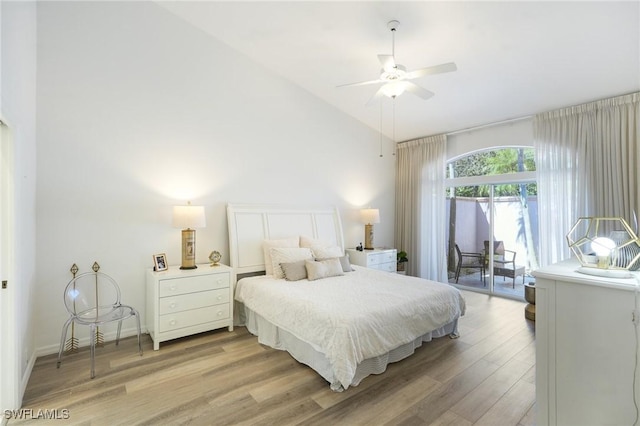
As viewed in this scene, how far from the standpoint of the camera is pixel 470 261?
530 cm

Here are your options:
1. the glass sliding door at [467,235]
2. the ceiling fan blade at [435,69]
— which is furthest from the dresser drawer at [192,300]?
the glass sliding door at [467,235]

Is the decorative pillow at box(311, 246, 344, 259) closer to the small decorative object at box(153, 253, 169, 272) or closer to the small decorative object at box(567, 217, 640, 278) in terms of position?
the small decorative object at box(153, 253, 169, 272)

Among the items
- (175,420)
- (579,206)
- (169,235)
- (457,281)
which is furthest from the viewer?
(457,281)

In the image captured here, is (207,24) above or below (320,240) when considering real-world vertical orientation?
above

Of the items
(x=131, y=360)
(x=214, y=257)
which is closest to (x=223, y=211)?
(x=214, y=257)

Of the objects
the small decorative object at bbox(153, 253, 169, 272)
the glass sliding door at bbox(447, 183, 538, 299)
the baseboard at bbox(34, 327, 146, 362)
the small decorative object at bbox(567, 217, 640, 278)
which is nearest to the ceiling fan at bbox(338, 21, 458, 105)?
the small decorative object at bbox(567, 217, 640, 278)

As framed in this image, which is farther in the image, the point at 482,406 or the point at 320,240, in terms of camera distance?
the point at 320,240

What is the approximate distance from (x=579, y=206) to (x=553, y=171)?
1.87 feet

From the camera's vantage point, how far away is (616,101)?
3529mm

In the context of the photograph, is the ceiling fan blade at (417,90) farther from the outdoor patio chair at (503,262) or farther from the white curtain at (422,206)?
the outdoor patio chair at (503,262)

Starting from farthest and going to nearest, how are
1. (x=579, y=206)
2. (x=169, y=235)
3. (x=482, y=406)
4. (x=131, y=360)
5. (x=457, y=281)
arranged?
(x=457, y=281)
(x=579, y=206)
(x=169, y=235)
(x=131, y=360)
(x=482, y=406)

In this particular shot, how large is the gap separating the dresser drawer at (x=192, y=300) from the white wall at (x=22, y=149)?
1010mm

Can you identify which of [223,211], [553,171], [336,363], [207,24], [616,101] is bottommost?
[336,363]

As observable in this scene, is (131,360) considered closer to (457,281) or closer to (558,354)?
(558,354)
